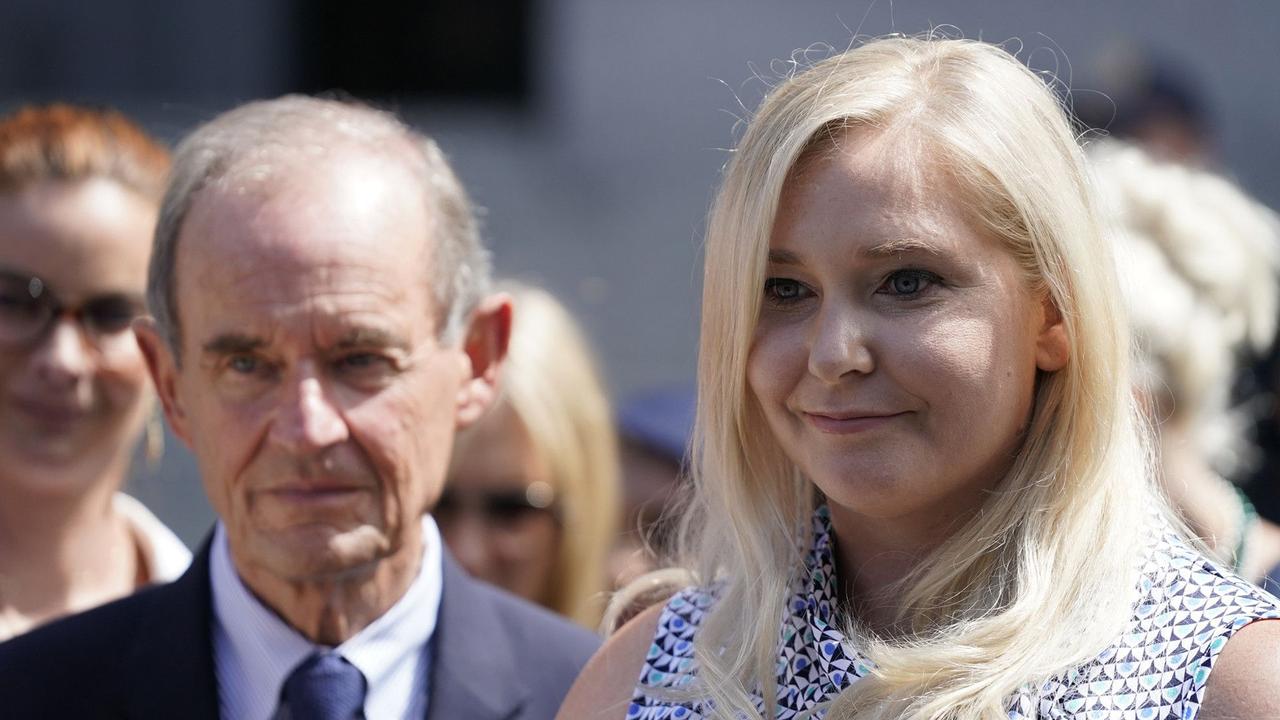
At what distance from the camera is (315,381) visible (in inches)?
97.3

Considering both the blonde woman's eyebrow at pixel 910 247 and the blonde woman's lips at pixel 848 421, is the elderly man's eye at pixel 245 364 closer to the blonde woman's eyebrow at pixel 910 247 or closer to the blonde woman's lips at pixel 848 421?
the blonde woman's lips at pixel 848 421

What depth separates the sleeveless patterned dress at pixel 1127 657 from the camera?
1838 mm

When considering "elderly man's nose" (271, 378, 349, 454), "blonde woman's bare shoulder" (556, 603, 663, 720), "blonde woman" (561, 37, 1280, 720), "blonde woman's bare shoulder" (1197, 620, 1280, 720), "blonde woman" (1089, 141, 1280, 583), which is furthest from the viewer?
"blonde woman" (1089, 141, 1280, 583)

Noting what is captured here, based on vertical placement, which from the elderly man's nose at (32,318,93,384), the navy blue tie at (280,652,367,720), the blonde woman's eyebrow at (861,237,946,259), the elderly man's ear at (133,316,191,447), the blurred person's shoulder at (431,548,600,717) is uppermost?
the blonde woman's eyebrow at (861,237,946,259)

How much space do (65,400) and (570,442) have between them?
1261mm

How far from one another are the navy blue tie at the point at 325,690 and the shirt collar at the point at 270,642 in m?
0.02

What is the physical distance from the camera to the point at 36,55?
8.02m

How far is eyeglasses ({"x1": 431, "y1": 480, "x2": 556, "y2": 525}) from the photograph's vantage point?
12.5 ft

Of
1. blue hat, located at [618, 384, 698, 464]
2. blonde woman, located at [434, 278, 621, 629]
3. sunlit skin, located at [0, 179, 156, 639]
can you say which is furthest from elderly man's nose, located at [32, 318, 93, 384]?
blue hat, located at [618, 384, 698, 464]

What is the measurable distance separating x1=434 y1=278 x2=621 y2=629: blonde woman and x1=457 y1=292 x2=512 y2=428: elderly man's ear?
3.13 feet

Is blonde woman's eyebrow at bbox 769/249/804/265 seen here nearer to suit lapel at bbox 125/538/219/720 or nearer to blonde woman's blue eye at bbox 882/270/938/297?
blonde woman's blue eye at bbox 882/270/938/297

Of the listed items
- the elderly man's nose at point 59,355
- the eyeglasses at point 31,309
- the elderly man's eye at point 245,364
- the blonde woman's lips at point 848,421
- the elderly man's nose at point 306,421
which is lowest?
the elderly man's nose at point 59,355

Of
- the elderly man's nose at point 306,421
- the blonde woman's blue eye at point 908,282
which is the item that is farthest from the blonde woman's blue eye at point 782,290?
the elderly man's nose at point 306,421

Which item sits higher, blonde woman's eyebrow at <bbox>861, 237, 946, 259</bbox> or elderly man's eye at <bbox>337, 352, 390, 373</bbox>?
blonde woman's eyebrow at <bbox>861, 237, 946, 259</bbox>
